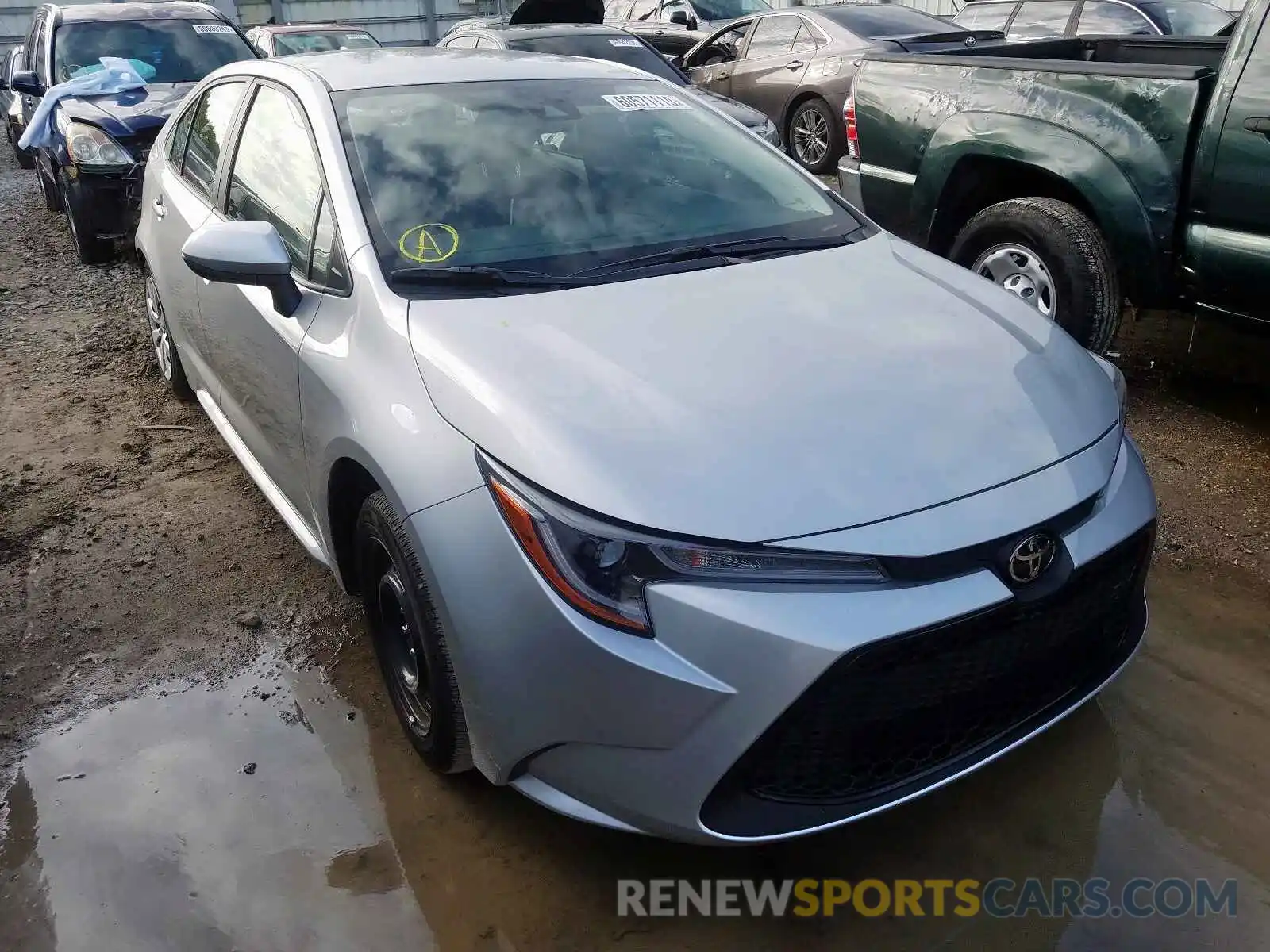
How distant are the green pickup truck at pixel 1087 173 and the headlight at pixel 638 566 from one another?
285 centimetres

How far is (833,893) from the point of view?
7.28 feet

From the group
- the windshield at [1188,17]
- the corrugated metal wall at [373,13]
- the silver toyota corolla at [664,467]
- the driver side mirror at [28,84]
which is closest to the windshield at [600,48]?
the driver side mirror at [28,84]

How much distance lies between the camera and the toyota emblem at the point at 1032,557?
76.7 inches

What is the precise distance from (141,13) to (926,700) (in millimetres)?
8834

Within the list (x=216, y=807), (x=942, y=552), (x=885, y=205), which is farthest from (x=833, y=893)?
(x=885, y=205)

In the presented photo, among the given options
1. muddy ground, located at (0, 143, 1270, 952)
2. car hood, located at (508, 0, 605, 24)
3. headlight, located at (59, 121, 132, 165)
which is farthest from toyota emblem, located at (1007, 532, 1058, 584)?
car hood, located at (508, 0, 605, 24)

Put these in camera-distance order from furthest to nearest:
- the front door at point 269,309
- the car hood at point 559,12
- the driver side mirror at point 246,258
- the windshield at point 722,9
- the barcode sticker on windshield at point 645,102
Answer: the windshield at point 722,9 → the car hood at point 559,12 → the barcode sticker on windshield at point 645,102 → the front door at point 269,309 → the driver side mirror at point 246,258

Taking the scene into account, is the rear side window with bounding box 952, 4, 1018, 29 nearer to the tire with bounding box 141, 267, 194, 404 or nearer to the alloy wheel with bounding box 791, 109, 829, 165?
the alloy wheel with bounding box 791, 109, 829, 165

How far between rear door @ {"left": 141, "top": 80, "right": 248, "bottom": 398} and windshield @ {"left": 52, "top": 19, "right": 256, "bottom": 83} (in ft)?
14.0

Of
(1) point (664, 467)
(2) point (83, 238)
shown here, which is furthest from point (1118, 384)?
(2) point (83, 238)

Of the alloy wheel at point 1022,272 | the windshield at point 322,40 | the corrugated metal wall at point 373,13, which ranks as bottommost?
the corrugated metal wall at point 373,13

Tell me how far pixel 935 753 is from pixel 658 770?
57cm

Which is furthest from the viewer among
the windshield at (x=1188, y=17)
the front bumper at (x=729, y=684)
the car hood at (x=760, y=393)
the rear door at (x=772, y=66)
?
the rear door at (x=772, y=66)

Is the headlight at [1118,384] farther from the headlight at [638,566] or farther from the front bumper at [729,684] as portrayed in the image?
the headlight at [638,566]
